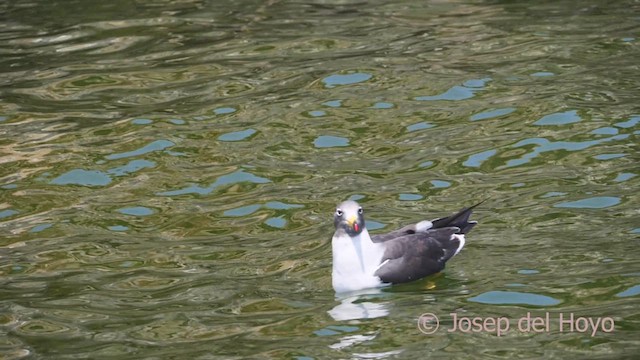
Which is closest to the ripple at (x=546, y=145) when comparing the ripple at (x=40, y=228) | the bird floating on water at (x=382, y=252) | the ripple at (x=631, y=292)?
the bird floating on water at (x=382, y=252)

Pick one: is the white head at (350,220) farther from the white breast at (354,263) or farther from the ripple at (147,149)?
the ripple at (147,149)

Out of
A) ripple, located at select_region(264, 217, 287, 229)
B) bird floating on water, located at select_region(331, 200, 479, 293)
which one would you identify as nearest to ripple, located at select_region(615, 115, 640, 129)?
bird floating on water, located at select_region(331, 200, 479, 293)

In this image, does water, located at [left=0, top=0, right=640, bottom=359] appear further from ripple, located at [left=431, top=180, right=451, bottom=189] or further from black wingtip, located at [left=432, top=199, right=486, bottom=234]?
black wingtip, located at [left=432, top=199, right=486, bottom=234]

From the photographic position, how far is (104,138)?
14.2 metres

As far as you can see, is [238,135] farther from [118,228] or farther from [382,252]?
[382,252]

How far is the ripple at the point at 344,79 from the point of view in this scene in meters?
15.4

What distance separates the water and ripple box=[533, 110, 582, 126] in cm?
3

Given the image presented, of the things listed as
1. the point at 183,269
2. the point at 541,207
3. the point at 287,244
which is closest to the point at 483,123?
the point at 541,207

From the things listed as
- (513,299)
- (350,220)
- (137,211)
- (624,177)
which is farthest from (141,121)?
(513,299)

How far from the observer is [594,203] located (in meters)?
11.6

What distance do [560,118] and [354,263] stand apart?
4.67 m

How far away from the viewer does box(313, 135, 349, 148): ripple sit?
13755 millimetres

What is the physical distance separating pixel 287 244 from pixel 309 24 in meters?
6.79

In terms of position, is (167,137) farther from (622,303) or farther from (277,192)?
(622,303)
